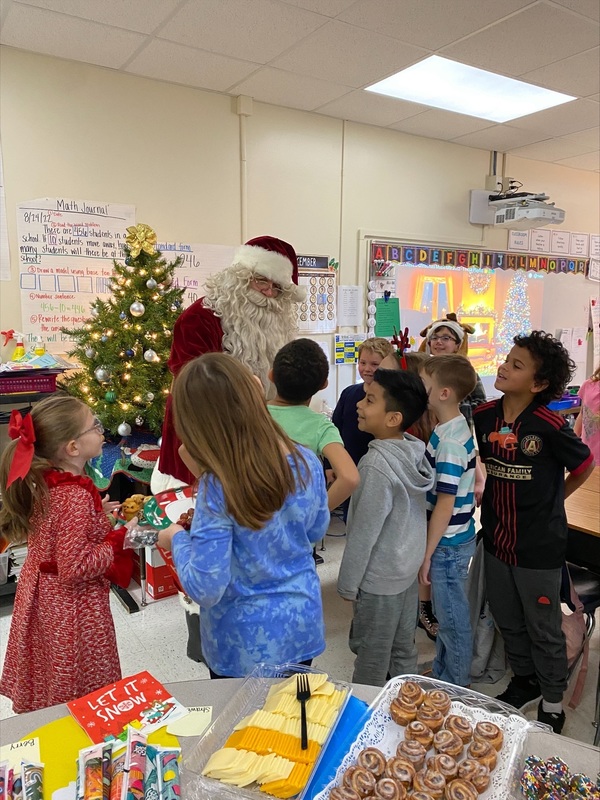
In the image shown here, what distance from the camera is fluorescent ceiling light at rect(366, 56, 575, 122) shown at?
334 centimetres

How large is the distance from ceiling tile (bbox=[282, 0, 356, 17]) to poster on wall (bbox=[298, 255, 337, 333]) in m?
1.72

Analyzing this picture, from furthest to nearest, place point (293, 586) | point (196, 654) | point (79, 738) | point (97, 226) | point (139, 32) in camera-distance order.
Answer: point (97, 226) → point (139, 32) → point (196, 654) → point (293, 586) → point (79, 738)

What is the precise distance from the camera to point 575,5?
256 centimetres

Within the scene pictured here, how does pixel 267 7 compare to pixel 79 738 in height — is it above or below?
above

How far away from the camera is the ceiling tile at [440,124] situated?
13.2 feet

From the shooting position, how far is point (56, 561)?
1461 millimetres

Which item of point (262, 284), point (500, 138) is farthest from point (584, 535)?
A: point (500, 138)

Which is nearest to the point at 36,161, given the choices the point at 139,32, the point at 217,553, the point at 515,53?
the point at 139,32

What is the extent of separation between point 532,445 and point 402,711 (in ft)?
3.64

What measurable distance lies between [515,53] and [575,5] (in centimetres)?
50

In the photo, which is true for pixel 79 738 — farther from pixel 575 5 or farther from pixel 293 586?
pixel 575 5

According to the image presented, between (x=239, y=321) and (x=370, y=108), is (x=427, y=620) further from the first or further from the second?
(x=370, y=108)

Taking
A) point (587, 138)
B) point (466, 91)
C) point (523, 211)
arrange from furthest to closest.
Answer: point (523, 211), point (587, 138), point (466, 91)

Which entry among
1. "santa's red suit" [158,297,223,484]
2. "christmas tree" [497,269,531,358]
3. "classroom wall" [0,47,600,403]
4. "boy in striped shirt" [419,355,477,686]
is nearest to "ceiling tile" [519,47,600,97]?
"classroom wall" [0,47,600,403]
